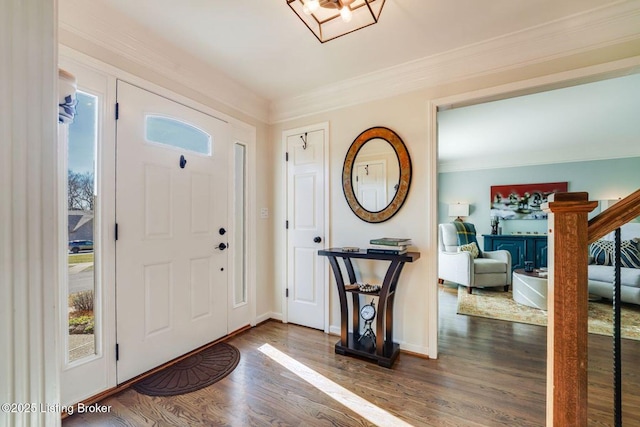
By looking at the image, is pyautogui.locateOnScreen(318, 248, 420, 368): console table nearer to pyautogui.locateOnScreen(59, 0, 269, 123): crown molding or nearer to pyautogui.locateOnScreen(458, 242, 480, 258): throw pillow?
pyautogui.locateOnScreen(59, 0, 269, 123): crown molding

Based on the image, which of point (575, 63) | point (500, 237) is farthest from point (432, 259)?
point (500, 237)

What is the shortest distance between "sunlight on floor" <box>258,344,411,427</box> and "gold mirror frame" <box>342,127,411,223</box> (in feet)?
4.54

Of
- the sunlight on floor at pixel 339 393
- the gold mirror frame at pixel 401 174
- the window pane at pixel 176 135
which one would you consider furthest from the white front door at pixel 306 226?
the window pane at pixel 176 135

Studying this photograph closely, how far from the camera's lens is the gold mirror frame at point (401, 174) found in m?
2.50

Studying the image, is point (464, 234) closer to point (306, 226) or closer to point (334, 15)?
point (306, 226)

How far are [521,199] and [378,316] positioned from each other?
490cm

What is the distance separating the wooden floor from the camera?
1.65 m

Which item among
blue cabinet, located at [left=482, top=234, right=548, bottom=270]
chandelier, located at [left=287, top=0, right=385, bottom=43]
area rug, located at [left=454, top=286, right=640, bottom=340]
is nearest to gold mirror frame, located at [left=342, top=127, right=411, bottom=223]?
chandelier, located at [left=287, top=0, right=385, bottom=43]

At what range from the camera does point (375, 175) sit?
2652 mm

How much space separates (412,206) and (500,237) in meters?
4.12

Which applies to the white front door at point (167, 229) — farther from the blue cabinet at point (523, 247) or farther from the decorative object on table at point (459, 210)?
the blue cabinet at point (523, 247)

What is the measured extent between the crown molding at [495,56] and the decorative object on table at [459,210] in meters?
4.38

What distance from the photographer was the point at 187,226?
236 centimetres

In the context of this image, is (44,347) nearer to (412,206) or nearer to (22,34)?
(22,34)
